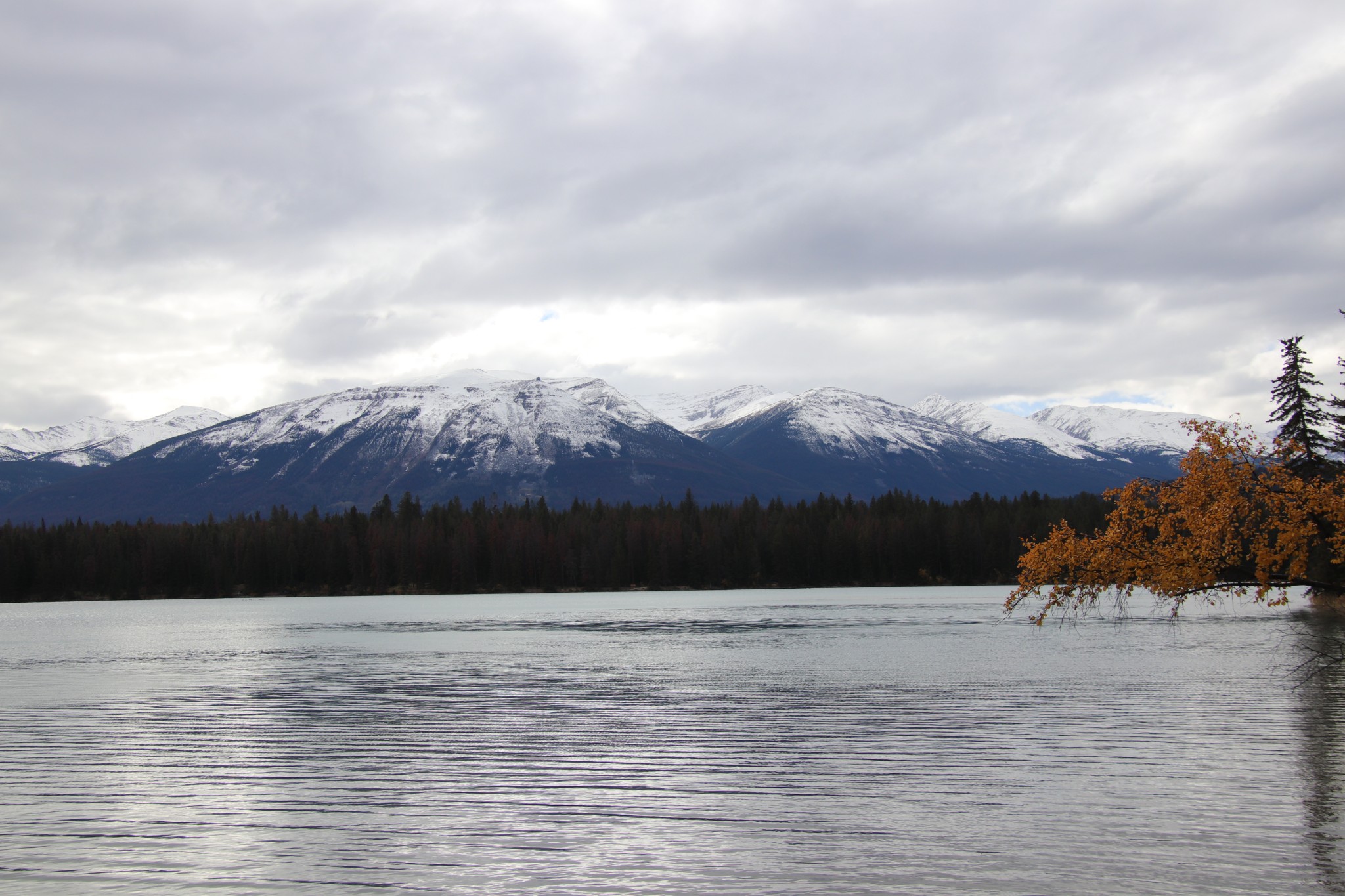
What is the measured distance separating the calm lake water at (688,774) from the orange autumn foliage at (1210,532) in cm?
435

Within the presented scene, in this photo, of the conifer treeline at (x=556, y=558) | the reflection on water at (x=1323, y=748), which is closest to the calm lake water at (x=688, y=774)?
the reflection on water at (x=1323, y=748)

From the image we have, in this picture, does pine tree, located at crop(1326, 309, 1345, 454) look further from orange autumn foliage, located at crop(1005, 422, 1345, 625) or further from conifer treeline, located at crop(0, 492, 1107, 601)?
conifer treeline, located at crop(0, 492, 1107, 601)

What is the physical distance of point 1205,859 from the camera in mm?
17688

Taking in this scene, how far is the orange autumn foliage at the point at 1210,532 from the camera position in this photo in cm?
2881

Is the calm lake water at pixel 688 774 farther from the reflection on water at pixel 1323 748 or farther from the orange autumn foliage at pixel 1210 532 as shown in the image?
the orange autumn foliage at pixel 1210 532

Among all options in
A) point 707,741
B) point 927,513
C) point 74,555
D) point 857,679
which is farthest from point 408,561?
point 707,741

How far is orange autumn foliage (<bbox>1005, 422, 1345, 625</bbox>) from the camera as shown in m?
28.8

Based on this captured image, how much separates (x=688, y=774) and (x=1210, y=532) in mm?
15136

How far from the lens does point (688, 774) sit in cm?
2598

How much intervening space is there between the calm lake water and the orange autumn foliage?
4.35 m

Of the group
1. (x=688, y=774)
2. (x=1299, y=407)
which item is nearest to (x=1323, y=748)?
(x=688, y=774)

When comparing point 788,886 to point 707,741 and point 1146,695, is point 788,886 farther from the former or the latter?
point 1146,695

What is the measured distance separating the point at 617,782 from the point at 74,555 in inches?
7371

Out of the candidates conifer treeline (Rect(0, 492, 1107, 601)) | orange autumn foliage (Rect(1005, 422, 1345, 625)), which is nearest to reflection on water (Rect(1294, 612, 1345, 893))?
orange autumn foliage (Rect(1005, 422, 1345, 625))
